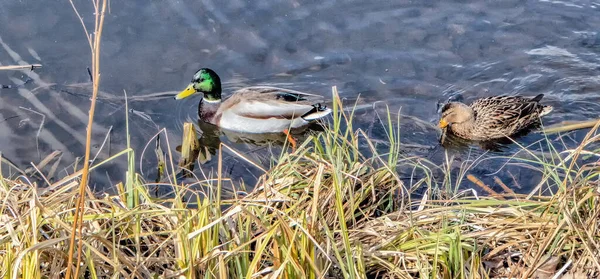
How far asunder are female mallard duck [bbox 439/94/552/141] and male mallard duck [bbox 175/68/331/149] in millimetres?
1090

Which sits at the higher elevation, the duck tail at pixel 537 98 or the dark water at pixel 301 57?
the dark water at pixel 301 57

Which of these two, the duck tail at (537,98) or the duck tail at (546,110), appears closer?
the duck tail at (546,110)

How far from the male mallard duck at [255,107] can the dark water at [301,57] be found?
0.70 feet

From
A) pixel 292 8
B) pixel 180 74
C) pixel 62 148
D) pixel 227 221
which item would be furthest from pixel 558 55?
pixel 227 221

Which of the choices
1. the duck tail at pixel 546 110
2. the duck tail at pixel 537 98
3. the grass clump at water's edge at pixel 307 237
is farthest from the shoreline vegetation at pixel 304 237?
the duck tail at pixel 537 98

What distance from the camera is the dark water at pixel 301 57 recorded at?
→ 20.9ft

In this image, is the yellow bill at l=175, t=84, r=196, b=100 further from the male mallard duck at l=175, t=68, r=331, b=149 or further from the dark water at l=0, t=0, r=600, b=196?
the dark water at l=0, t=0, r=600, b=196

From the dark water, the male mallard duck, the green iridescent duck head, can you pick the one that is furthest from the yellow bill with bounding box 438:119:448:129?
the green iridescent duck head

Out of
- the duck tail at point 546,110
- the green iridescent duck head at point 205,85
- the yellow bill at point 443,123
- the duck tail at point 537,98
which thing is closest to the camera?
the yellow bill at point 443,123

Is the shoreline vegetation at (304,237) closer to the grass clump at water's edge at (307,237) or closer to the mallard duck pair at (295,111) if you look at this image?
the grass clump at water's edge at (307,237)

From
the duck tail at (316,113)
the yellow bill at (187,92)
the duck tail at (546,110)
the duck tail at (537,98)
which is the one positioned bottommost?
the duck tail at (316,113)

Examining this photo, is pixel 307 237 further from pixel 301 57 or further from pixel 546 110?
pixel 301 57

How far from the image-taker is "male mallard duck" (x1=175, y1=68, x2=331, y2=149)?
6.64m

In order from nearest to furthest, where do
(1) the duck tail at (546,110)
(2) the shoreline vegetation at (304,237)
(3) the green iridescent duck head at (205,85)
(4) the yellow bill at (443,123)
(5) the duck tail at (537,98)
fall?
(2) the shoreline vegetation at (304,237) < (4) the yellow bill at (443,123) < (1) the duck tail at (546,110) < (5) the duck tail at (537,98) < (3) the green iridescent duck head at (205,85)
